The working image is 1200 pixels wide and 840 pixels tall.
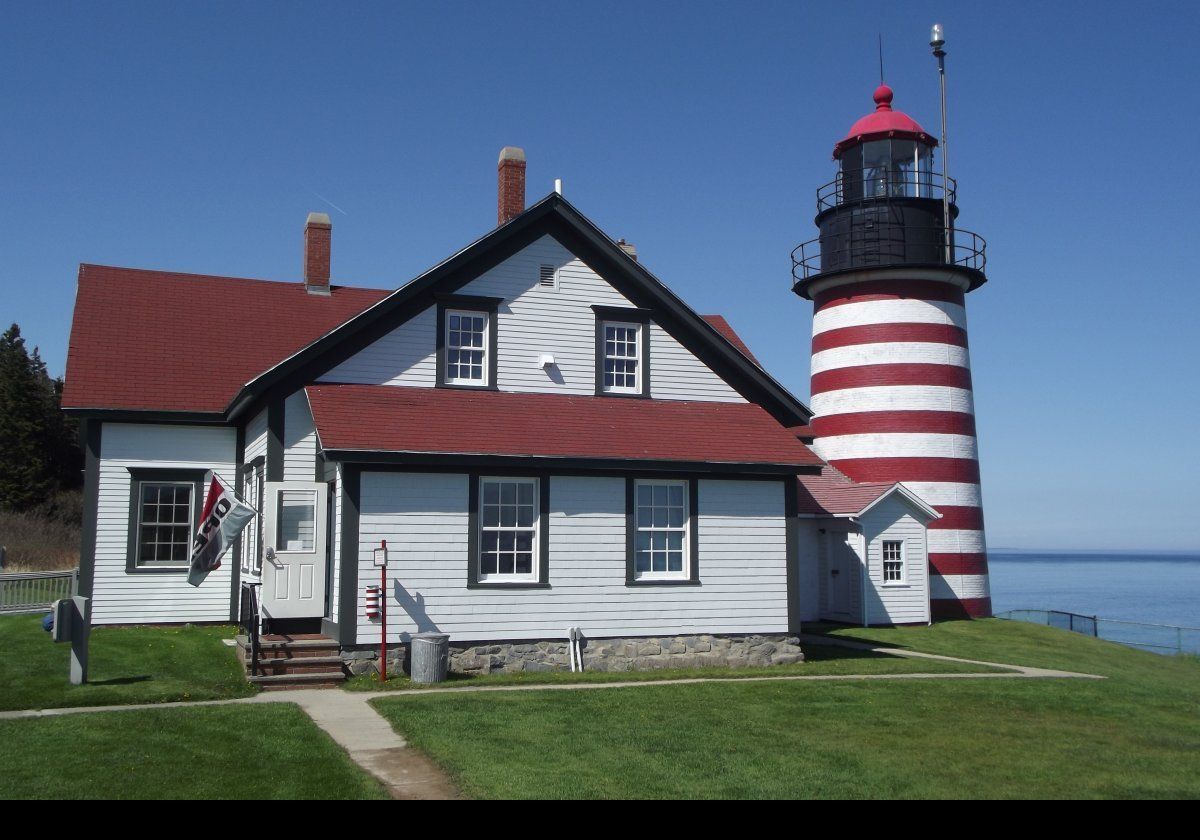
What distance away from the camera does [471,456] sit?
53.2 feet

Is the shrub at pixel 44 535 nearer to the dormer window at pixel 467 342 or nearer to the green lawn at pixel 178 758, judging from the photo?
the dormer window at pixel 467 342

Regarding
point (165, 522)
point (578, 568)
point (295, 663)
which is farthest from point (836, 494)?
point (295, 663)

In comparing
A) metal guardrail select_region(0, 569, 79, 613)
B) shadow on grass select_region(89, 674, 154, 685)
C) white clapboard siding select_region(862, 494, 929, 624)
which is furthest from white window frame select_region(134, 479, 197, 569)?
white clapboard siding select_region(862, 494, 929, 624)

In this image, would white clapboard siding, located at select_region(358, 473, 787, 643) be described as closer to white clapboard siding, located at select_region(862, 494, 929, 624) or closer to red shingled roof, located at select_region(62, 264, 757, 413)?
red shingled roof, located at select_region(62, 264, 757, 413)

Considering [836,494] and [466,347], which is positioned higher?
[466,347]

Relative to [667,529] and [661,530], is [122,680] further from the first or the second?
[667,529]

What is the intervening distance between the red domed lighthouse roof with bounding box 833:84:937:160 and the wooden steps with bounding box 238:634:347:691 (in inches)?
774

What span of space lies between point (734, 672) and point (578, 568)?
290cm

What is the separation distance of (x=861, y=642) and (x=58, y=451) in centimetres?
3513

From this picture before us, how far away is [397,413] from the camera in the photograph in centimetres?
1673

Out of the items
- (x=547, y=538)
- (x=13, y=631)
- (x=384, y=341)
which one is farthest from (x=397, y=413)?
(x=13, y=631)

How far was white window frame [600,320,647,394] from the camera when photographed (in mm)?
18953

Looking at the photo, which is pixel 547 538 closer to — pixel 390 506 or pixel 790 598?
pixel 390 506

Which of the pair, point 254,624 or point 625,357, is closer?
point 254,624
